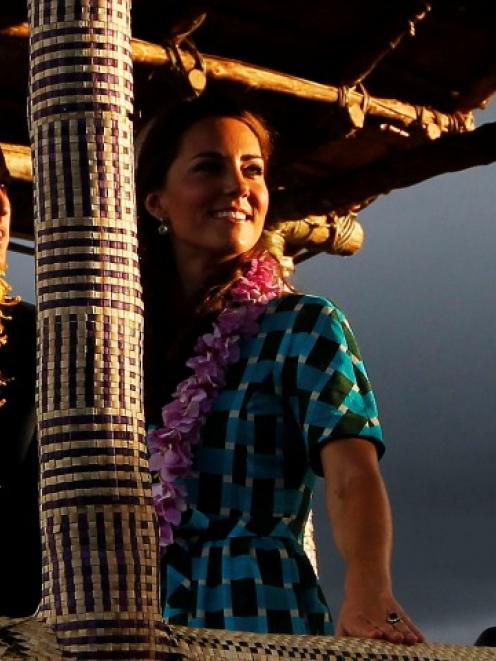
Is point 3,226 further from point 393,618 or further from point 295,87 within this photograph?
point 295,87

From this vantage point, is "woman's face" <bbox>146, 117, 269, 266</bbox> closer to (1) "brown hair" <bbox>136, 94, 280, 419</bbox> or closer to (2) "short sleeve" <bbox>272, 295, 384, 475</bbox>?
(1) "brown hair" <bbox>136, 94, 280, 419</bbox>

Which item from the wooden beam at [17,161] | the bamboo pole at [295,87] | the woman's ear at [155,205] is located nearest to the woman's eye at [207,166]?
the woman's ear at [155,205]

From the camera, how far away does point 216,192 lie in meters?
2.52

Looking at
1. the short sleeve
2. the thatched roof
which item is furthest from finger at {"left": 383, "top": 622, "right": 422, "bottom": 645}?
the thatched roof

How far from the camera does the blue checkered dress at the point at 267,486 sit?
88.0 inches

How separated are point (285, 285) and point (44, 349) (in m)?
0.90

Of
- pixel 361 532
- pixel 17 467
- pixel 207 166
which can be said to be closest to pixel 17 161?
pixel 17 467

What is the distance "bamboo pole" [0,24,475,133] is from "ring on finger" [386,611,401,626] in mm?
2547

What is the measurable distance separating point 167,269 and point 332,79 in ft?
8.62

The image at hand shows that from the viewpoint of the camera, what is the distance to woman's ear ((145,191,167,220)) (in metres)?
2.67

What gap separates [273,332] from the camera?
92.8 inches

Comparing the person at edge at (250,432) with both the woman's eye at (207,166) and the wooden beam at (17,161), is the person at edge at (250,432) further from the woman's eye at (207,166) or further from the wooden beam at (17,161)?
the wooden beam at (17,161)

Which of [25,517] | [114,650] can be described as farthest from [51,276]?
[25,517]

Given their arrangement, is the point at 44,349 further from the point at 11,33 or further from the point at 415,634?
the point at 11,33
